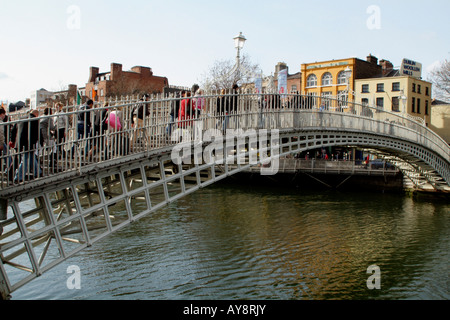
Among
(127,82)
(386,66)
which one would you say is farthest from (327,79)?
(127,82)

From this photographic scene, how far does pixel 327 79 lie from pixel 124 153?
38.1 meters

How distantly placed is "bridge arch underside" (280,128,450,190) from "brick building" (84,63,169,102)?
30.1 meters

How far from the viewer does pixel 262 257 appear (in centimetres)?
1302

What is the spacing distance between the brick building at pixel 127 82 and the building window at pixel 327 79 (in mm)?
17947

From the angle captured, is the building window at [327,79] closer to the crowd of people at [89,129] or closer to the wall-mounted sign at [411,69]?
the wall-mounted sign at [411,69]

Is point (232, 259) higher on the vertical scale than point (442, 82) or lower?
lower

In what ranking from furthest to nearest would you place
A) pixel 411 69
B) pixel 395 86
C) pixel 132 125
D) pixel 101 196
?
pixel 411 69
pixel 395 86
pixel 132 125
pixel 101 196

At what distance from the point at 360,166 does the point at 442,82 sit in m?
18.7

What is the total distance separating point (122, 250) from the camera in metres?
13.2

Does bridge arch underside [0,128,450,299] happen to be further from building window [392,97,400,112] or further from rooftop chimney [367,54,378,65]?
rooftop chimney [367,54,378,65]

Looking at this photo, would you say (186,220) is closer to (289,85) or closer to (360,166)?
(360,166)

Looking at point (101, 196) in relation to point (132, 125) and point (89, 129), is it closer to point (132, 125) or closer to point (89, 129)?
point (89, 129)

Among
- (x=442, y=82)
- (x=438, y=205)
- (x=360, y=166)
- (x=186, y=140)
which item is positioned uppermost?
(x=442, y=82)
